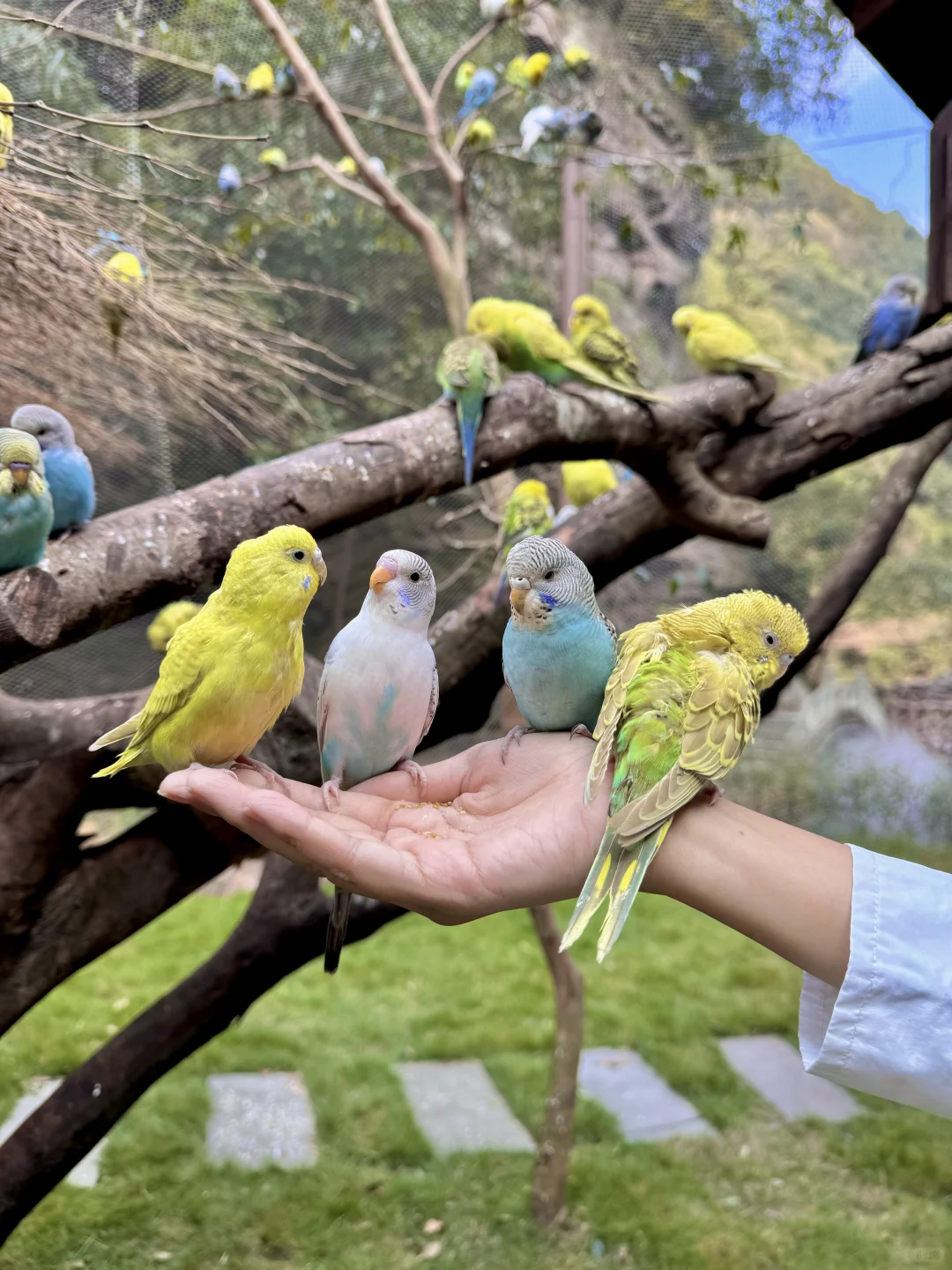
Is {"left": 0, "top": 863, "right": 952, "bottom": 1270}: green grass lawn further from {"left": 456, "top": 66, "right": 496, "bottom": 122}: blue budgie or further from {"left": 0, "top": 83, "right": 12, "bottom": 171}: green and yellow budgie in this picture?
{"left": 456, "top": 66, "right": 496, "bottom": 122}: blue budgie

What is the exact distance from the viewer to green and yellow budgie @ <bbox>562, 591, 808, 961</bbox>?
80 centimetres

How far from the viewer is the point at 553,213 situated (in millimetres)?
3799

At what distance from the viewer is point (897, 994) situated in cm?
83

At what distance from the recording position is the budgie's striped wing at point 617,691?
838mm

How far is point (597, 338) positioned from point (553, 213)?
214cm

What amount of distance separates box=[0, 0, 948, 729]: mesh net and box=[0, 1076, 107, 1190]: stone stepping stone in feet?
3.77

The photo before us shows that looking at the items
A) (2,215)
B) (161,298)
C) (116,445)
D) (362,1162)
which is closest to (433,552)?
(116,445)

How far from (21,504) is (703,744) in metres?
0.80

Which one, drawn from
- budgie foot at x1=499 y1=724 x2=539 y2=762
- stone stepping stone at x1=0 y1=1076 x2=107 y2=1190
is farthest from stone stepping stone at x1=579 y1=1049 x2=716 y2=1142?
budgie foot at x1=499 y1=724 x2=539 y2=762

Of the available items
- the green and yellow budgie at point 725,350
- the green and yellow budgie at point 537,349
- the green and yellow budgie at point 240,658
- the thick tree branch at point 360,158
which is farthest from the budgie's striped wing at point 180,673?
the thick tree branch at point 360,158

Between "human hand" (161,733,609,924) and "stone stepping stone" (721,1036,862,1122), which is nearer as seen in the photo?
"human hand" (161,733,609,924)

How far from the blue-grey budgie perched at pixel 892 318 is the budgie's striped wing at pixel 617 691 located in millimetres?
1956

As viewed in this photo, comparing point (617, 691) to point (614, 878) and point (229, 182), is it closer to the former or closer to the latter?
point (614, 878)

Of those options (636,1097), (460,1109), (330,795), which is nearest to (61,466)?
(330,795)
